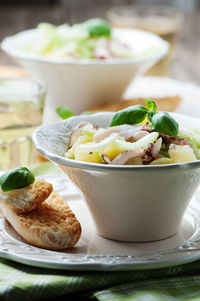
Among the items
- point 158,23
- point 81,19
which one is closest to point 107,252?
point 158,23

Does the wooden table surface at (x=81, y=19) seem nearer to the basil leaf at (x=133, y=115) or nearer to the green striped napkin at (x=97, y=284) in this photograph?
the basil leaf at (x=133, y=115)

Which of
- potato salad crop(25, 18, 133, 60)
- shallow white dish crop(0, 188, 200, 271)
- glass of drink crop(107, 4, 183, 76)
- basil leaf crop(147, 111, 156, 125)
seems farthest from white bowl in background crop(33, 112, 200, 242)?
glass of drink crop(107, 4, 183, 76)

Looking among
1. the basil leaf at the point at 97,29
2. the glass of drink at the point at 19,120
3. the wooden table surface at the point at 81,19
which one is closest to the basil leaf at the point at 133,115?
the glass of drink at the point at 19,120

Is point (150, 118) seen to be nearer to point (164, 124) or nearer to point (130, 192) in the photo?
point (164, 124)

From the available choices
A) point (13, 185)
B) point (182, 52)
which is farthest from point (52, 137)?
point (182, 52)

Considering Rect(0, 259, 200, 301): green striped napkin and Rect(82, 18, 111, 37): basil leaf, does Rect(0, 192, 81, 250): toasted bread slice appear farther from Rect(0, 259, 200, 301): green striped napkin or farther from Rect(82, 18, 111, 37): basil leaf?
Rect(82, 18, 111, 37): basil leaf
